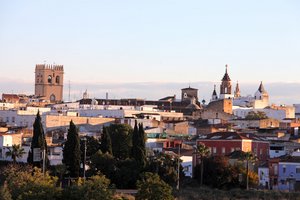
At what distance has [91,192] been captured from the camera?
4122cm

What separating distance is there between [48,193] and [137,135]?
58.5 ft

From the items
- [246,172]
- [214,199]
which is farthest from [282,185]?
[214,199]

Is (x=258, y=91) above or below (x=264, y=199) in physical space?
above

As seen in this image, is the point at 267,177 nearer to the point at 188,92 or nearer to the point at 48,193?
the point at 48,193

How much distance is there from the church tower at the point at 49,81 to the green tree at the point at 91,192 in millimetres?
115650

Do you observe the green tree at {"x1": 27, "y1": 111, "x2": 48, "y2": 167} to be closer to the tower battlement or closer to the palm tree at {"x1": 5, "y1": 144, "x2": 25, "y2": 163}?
the palm tree at {"x1": 5, "y1": 144, "x2": 25, "y2": 163}

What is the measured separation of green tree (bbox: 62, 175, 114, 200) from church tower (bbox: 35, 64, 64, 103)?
4553 inches

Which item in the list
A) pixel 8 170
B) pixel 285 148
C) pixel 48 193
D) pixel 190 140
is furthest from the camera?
pixel 190 140

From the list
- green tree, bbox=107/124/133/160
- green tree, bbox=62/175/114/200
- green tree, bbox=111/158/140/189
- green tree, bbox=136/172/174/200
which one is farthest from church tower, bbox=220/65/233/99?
green tree, bbox=62/175/114/200

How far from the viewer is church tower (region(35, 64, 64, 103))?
157750 millimetres

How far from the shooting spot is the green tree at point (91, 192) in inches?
1615

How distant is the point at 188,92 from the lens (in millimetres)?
149500

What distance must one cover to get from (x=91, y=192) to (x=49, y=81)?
118m

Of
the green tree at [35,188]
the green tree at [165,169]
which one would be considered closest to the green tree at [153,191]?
the green tree at [35,188]
